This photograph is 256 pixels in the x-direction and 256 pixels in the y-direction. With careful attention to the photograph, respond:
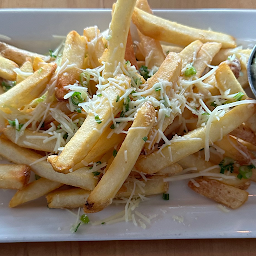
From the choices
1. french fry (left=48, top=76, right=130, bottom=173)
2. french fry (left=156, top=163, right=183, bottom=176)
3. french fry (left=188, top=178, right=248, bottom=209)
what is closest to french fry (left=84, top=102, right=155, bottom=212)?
french fry (left=48, top=76, right=130, bottom=173)

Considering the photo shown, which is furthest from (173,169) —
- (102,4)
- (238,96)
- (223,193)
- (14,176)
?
(102,4)

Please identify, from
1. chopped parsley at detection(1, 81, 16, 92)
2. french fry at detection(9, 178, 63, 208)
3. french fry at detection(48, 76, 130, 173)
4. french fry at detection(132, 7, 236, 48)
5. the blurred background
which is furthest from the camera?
the blurred background

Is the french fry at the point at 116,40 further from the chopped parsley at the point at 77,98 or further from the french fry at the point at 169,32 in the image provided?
the french fry at the point at 169,32

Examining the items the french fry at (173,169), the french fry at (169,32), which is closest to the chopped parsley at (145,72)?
the french fry at (169,32)

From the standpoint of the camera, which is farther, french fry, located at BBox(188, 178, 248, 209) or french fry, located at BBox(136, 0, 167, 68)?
french fry, located at BBox(136, 0, 167, 68)

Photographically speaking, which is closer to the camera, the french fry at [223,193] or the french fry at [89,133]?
the french fry at [89,133]

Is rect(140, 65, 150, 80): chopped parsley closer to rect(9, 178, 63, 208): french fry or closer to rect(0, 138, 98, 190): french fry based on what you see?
rect(0, 138, 98, 190): french fry
